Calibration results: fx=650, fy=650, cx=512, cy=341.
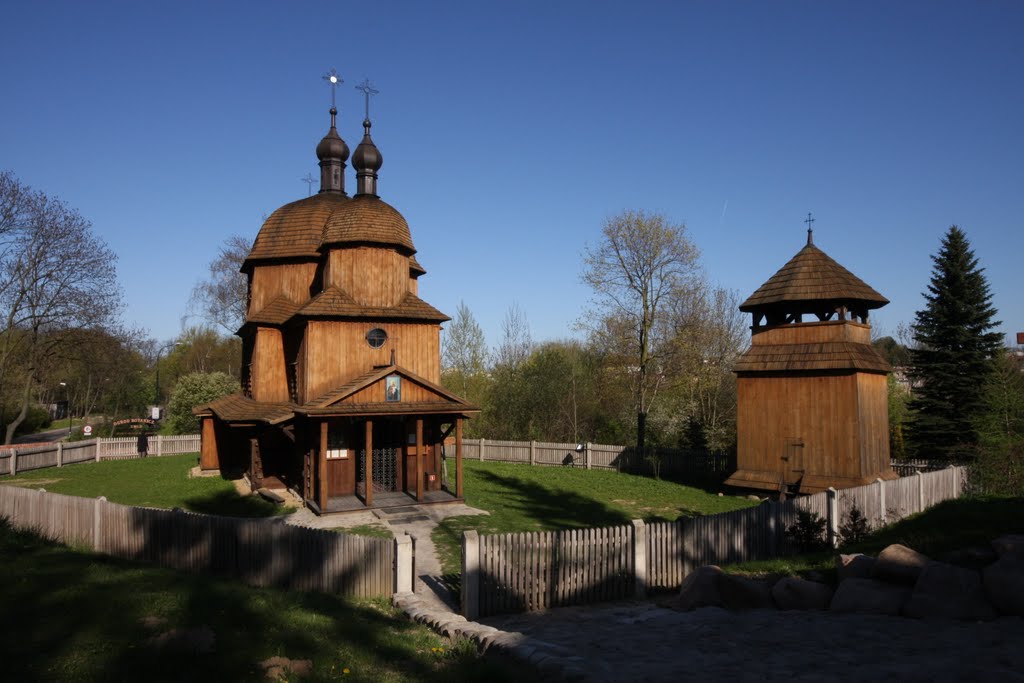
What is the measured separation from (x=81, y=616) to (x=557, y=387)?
30208mm

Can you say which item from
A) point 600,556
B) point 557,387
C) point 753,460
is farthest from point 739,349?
point 600,556

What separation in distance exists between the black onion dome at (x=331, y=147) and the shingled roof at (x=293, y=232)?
137 inches

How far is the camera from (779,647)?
24.6ft

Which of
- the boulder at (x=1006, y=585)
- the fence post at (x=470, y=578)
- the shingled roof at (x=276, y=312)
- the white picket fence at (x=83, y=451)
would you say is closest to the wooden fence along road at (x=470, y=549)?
the fence post at (x=470, y=578)

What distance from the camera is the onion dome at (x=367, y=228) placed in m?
20.8

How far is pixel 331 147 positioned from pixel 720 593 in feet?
78.9

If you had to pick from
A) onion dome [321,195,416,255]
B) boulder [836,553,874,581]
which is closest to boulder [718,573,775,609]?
boulder [836,553,874,581]

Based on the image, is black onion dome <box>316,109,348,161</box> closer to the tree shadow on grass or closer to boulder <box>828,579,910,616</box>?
the tree shadow on grass

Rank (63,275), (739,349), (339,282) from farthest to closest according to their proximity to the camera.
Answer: (739,349), (63,275), (339,282)

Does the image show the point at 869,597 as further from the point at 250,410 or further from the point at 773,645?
the point at 250,410

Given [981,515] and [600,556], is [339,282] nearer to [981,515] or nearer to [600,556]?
[600,556]

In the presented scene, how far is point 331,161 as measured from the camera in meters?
27.5

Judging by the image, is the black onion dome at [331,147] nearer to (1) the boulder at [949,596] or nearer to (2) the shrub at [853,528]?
(2) the shrub at [853,528]

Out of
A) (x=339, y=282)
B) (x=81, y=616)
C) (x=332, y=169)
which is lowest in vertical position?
(x=81, y=616)
